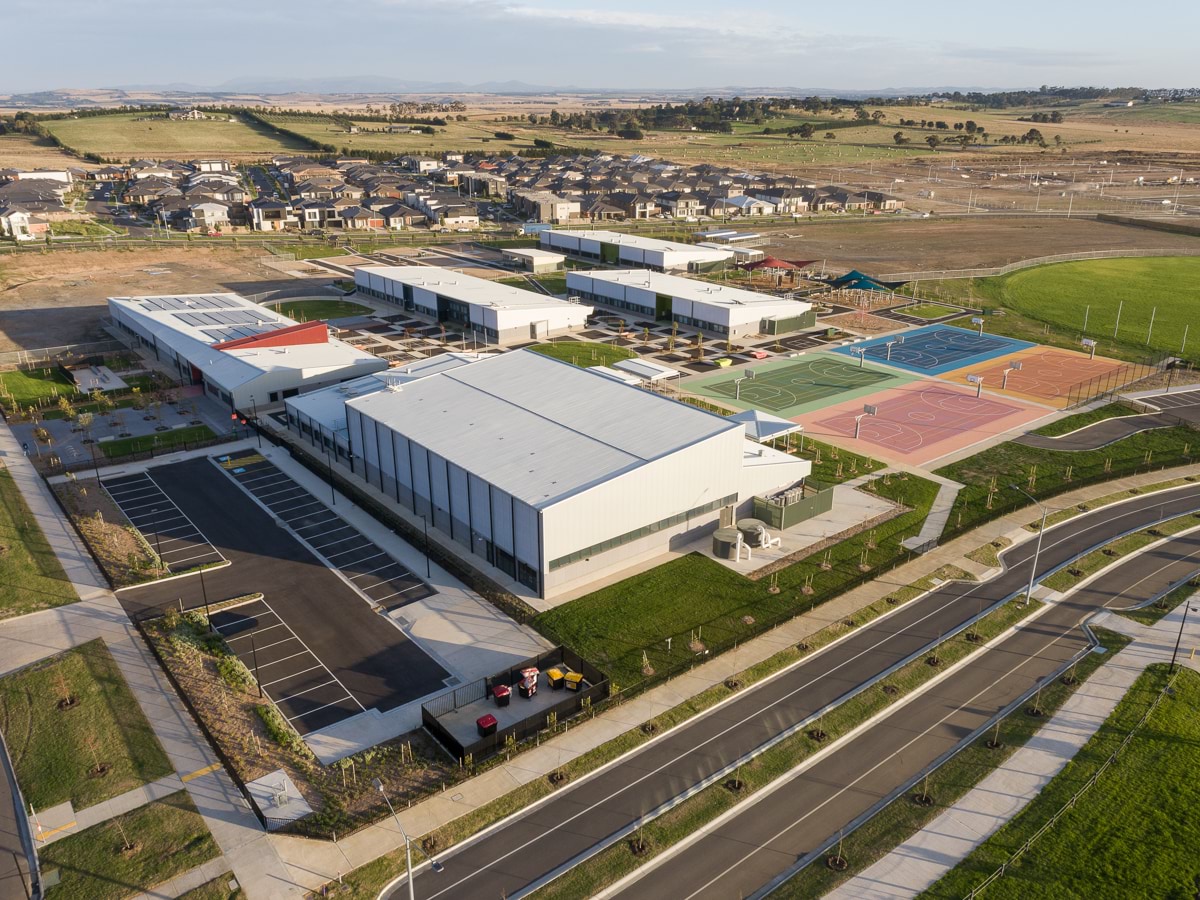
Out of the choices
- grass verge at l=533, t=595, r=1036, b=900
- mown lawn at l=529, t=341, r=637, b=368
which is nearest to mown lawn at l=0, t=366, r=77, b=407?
mown lawn at l=529, t=341, r=637, b=368

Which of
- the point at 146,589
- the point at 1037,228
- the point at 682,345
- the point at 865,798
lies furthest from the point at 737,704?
the point at 1037,228

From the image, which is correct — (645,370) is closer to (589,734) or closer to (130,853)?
(589,734)

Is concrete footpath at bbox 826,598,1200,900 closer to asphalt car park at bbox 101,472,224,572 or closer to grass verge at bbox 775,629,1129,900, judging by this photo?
grass verge at bbox 775,629,1129,900

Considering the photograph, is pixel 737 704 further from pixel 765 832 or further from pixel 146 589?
pixel 146 589

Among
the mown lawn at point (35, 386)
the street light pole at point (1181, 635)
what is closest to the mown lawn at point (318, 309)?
the mown lawn at point (35, 386)

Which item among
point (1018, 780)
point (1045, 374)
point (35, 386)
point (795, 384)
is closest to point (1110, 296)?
point (1045, 374)

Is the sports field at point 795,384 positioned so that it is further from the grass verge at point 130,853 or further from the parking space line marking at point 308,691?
the grass verge at point 130,853
